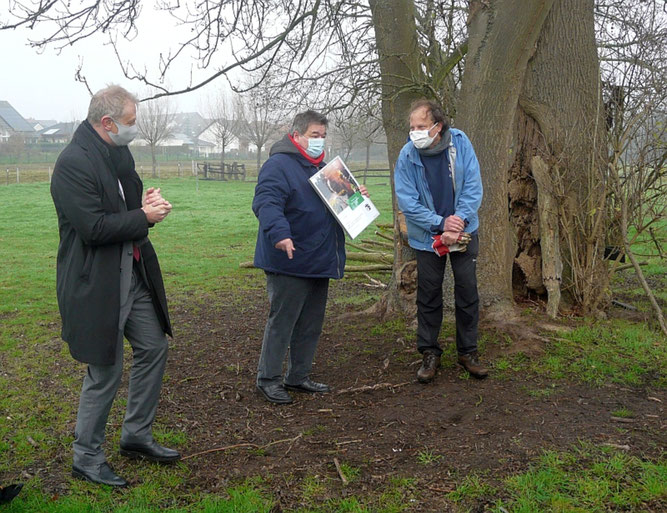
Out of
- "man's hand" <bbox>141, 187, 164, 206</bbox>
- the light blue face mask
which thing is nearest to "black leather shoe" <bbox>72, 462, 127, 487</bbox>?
"man's hand" <bbox>141, 187, 164, 206</bbox>

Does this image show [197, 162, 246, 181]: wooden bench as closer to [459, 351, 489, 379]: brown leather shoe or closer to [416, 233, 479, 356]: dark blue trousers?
[416, 233, 479, 356]: dark blue trousers

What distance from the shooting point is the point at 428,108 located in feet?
15.1


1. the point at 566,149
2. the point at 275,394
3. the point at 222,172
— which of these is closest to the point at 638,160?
the point at 566,149

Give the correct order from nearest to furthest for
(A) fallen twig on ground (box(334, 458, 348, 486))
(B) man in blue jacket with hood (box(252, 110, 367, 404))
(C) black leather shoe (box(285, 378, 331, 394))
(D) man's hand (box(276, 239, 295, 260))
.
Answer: (A) fallen twig on ground (box(334, 458, 348, 486)) < (D) man's hand (box(276, 239, 295, 260)) < (B) man in blue jacket with hood (box(252, 110, 367, 404)) < (C) black leather shoe (box(285, 378, 331, 394))

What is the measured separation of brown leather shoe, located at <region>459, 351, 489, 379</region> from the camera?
15.9ft

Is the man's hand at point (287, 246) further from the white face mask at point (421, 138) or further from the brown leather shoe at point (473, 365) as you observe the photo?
the brown leather shoe at point (473, 365)

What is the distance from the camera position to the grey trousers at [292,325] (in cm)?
471

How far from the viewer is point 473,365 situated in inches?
192

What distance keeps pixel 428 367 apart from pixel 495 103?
2355mm

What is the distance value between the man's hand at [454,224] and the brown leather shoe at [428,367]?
3.14 ft

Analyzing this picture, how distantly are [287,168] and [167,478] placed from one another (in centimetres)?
212

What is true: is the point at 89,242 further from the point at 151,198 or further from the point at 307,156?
the point at 307,156

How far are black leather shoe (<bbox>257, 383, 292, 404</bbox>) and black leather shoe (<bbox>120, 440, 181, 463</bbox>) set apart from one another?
1.00m

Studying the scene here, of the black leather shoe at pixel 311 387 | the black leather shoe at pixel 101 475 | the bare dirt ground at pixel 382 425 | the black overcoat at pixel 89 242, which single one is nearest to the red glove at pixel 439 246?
the bare dirt ground at pixel 382 425
